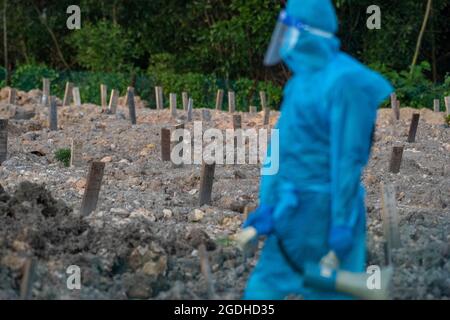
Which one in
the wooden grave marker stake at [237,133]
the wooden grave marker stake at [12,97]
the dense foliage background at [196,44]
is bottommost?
the wooden grave marker stake at [237,133]

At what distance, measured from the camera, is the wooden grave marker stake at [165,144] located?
44.5 feet

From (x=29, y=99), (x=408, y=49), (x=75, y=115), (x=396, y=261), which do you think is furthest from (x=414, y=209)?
(x=408, y=49)

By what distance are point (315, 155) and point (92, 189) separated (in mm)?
4448

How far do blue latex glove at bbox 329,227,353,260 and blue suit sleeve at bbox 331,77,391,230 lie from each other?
0.06ft

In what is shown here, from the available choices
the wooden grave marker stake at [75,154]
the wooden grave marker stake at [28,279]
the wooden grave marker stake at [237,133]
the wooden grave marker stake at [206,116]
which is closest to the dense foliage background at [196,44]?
the wooden grave marker stake at [206,116]

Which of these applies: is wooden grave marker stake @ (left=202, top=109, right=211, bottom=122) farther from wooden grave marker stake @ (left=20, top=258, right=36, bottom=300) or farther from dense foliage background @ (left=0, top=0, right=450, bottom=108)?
wooden grave marker stake @ (left=20, top=258, right=36, bottom=300)

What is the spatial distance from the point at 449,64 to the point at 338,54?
A: 30.0 metres

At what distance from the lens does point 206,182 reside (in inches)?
396

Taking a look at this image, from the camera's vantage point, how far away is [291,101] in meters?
4.84

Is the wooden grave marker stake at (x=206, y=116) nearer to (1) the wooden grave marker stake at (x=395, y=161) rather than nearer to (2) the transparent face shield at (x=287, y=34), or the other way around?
(1) the wooden grave marker stake at (x=395, y=161)

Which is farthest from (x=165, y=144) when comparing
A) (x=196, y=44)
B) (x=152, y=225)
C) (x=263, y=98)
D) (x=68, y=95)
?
(x=196, y=44)

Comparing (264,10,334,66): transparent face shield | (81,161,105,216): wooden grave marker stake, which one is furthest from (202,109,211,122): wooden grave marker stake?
(264,10,334,66): transparent face shield

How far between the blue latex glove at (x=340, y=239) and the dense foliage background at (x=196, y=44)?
2336 cm

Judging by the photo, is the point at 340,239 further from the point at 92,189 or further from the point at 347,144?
the point at 92,189
